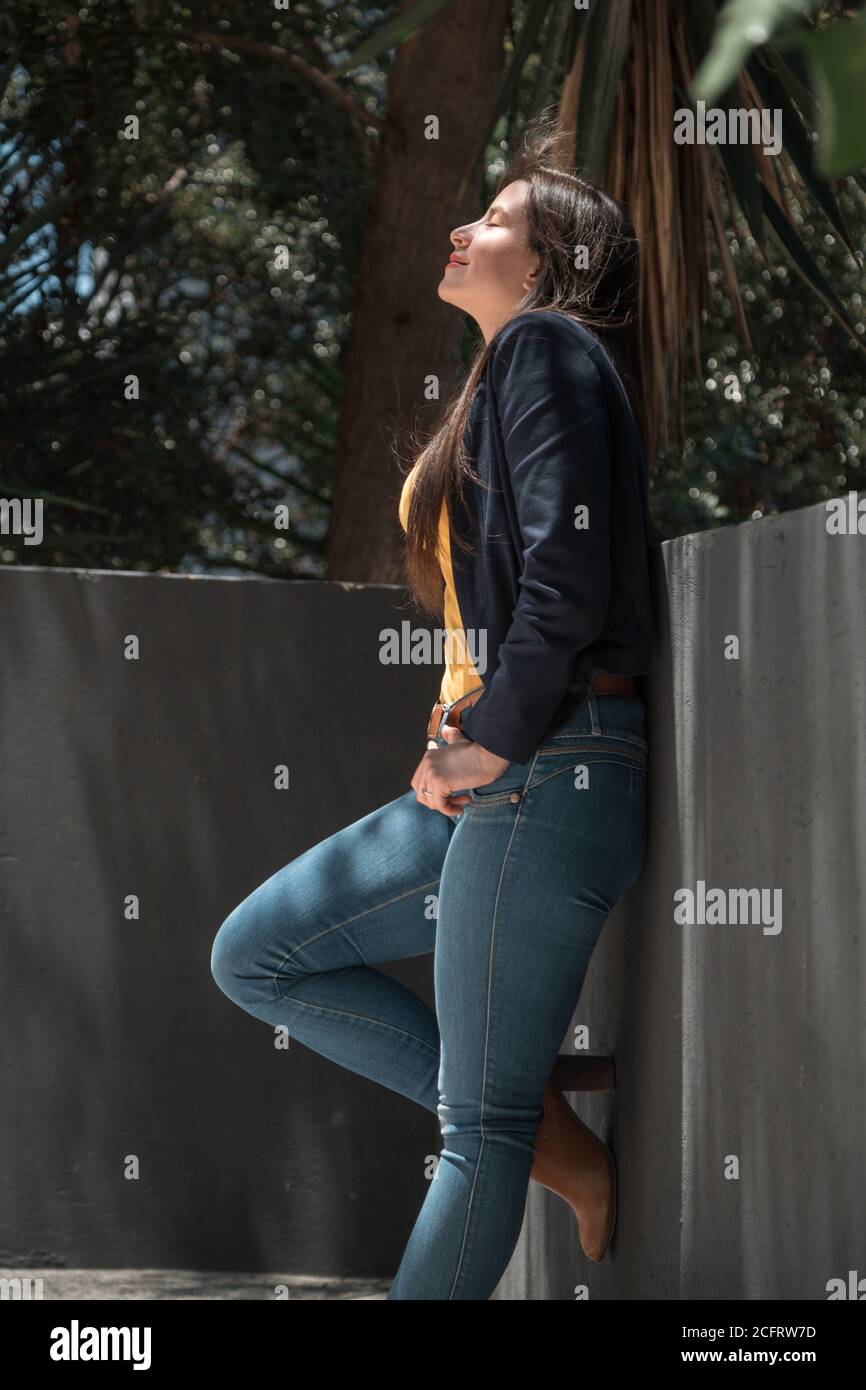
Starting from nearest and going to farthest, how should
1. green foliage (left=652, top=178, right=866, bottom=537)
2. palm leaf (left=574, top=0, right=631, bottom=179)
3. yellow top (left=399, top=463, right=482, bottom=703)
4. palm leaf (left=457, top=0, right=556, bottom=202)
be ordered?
yellow top (left=399, top=463, right=482, bottom=703)
palm leaf (left=574, top=0, right=631, bottom=179)
palm leaf (left=457, top=0, right=556, bottom=202)
green foliage (left=652, top=178, right=866, bottom=537)

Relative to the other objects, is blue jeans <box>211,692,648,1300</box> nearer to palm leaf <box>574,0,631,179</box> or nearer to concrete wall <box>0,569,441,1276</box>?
concrete wall <box>0,569,441,1276</box>

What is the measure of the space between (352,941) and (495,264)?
37.6 inches

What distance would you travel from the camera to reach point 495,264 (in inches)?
85.4

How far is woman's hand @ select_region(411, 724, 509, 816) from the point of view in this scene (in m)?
1.94

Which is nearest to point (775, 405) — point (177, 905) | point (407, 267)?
point (407, 267)

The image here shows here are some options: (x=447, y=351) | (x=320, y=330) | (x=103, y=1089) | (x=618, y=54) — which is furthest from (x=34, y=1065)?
(x=320, y=330)

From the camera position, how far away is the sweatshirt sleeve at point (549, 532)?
187cm

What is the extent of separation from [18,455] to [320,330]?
208 centimetres

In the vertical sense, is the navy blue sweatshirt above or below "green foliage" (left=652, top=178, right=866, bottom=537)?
below

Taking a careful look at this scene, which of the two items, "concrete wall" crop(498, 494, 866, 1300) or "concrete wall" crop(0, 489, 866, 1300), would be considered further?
"concrete wall" crop(0, 489, 866, 1300)

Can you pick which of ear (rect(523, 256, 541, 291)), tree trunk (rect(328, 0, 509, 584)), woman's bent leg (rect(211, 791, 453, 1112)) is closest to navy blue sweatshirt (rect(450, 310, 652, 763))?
ear (rect(523, 256, 541, 291))

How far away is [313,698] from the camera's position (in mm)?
3389

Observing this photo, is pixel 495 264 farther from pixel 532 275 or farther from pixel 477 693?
pixel 477 693
